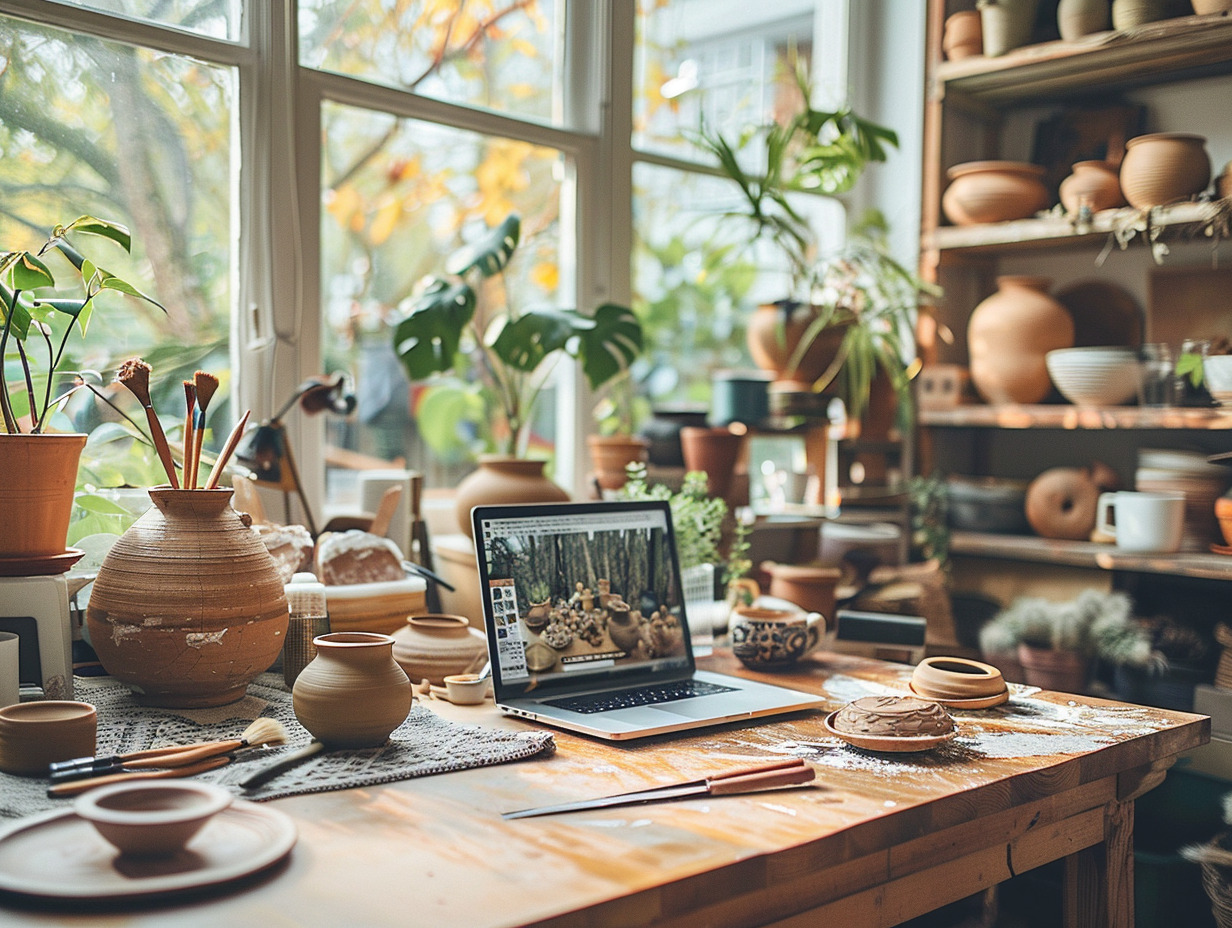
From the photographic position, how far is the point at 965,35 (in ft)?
9.17

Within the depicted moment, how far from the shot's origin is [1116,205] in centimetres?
255

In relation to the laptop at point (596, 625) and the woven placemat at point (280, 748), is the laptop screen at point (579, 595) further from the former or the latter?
the woven placemat at point (280, 748)

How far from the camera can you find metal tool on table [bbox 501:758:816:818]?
106 centimetres

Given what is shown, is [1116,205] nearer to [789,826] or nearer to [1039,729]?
[1039,729]

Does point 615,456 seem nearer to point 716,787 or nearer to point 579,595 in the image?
point 579,595

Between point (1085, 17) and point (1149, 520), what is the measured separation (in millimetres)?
A: 1180

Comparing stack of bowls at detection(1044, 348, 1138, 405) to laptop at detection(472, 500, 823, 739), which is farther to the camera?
stack of bowls at detection(1044, 348, 1138, 405)

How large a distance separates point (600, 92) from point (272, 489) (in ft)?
3.83

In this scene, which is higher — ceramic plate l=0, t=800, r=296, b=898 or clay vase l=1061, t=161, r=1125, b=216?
clay vase l=1061, t=161, r=1125, b=216

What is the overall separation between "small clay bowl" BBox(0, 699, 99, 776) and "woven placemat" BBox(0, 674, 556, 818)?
18mm

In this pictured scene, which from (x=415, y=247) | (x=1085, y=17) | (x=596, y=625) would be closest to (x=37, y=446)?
(x=596, y=625)

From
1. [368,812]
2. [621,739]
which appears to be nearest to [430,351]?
[621,739]

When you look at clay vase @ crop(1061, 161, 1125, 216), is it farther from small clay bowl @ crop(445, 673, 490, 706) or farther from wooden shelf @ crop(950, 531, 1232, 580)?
small clay bowl @ crop(445, 673, 490, 706)

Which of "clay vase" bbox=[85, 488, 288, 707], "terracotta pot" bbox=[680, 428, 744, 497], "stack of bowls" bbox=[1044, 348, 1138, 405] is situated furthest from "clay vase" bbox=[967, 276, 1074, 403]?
"clay vase" bbox=[85, 488, 288, 707]
